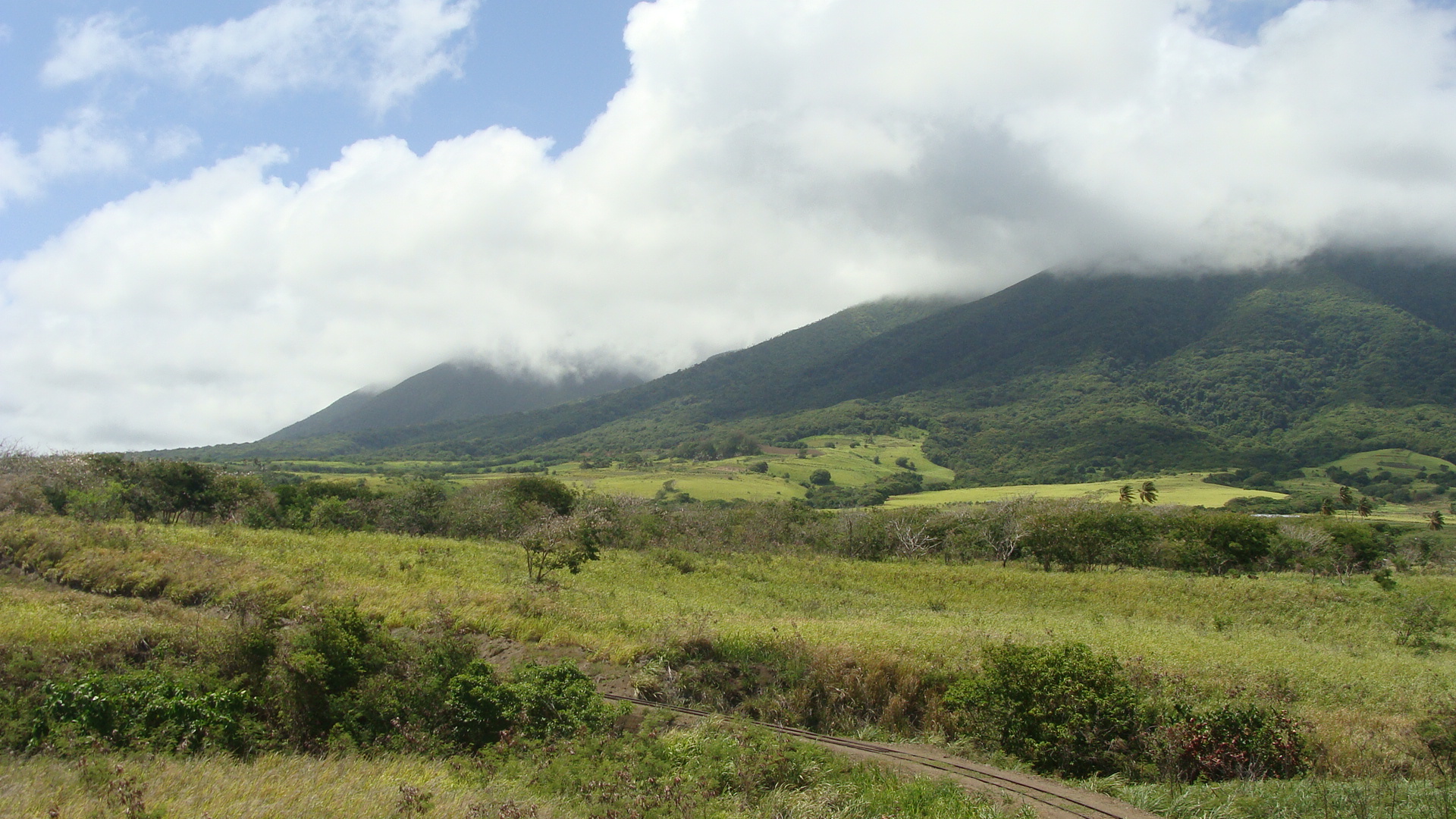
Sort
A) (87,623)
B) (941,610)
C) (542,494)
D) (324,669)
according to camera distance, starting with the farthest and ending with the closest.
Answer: (542,494) < (941,610) < (87,623) < (324,669)

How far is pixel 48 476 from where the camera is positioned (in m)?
34.4

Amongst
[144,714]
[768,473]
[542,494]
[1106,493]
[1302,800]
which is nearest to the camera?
[1302,800]

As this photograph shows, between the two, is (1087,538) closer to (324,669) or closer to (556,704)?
(556,704)

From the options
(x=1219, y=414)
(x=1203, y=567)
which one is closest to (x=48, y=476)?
(x=1203, y=567)

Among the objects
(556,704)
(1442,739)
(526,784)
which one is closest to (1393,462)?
(1442,739)

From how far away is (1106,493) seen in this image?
341 feet

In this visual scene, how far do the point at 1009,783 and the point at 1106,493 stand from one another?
353 feet

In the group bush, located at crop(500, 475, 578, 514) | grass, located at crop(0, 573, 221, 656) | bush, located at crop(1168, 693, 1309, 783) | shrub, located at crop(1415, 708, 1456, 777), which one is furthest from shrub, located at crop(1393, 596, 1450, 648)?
bush, located at crop(500, 475, 578, 514)

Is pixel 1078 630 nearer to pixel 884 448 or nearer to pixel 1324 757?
pixel 1324 757

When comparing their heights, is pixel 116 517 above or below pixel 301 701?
above

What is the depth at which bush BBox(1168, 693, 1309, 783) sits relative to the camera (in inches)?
398

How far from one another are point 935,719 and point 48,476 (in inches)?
1653

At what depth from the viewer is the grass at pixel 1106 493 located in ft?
333

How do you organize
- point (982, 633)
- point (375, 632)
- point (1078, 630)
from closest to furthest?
point (375, 632)
point (982, 633)
point (1078, 630)
